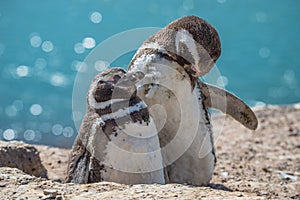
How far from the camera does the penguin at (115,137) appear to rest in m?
2.59

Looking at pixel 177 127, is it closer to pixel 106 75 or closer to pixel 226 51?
pixel 106 75

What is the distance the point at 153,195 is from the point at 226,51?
13.8m

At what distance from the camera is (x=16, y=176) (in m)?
2.41

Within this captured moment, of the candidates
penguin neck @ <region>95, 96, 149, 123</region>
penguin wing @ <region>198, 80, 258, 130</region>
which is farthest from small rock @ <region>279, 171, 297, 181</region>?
penguin neck @ <region>95, 96, 149, 123</region>

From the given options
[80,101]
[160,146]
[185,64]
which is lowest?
[160,146]

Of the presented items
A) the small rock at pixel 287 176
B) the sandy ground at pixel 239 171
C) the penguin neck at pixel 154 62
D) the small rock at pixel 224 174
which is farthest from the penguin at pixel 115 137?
the small rock at pixel 287 176

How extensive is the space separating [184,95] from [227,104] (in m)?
0.42

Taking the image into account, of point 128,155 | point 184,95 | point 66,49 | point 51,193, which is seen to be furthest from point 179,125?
point 66,49

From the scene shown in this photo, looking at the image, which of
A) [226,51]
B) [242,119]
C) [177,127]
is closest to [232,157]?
[242,119]

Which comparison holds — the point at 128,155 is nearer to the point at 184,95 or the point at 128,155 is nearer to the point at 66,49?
the point at 184,95

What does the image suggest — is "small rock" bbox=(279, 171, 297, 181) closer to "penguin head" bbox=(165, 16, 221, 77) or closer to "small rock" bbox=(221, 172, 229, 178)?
"small rock" bbox=(221, 172, 229, 178)

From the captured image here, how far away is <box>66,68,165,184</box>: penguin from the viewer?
2586 millimetres

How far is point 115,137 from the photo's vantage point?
2.58m

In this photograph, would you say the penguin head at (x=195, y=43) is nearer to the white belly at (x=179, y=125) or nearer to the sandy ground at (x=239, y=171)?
the white belly at (x=179, y=125)
